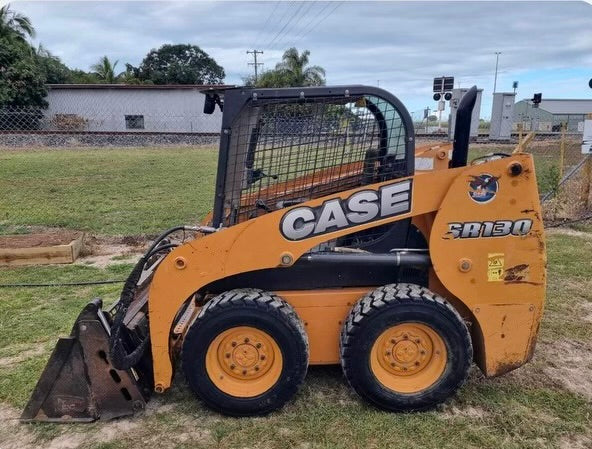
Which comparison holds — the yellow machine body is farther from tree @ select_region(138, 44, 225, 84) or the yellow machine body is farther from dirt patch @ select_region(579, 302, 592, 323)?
tree @ select_region(138, 44, 225, 84)

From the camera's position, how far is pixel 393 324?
3223mm

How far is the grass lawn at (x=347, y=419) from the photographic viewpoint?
3.08 meters

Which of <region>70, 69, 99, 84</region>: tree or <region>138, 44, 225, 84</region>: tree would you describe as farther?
<region>138, 44, 225, 84</region>: tree

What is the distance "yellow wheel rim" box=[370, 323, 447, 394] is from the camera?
3283 millimetres

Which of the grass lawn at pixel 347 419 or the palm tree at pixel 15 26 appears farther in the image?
the palm tree at pixel 15 26

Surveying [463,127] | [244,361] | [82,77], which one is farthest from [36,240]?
[82,77]

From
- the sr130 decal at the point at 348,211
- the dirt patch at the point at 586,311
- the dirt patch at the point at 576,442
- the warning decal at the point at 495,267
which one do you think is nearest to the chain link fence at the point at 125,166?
the sr130 decal at the point at 348,211

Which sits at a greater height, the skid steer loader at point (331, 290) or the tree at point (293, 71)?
the tree at point (293, 71)

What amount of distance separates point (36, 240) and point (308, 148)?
527 cm

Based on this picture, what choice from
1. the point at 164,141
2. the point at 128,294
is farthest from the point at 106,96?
the point at 128,294

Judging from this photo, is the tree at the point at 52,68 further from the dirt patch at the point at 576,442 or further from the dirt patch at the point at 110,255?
the dirt patch at the point at 576,442

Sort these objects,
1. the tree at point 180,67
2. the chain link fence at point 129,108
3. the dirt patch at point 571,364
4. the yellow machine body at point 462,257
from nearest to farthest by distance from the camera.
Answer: the yellow machine body at point 462,257 → the dirt patch at point 571,364 → the chain link fence at point 129,108 → the tree at point 180,67

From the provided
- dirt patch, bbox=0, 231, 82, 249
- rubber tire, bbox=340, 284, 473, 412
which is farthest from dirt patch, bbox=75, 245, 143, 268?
rubber tire, bbox=340, 284, 473, 412

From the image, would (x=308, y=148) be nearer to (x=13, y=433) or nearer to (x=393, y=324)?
(x=393, y=324)
